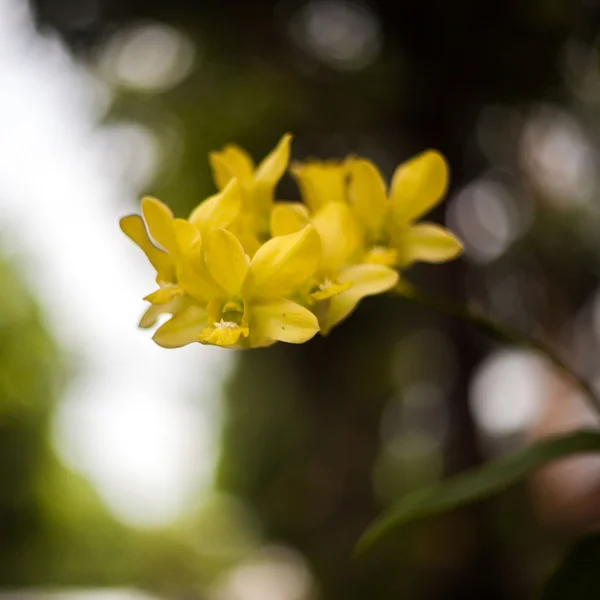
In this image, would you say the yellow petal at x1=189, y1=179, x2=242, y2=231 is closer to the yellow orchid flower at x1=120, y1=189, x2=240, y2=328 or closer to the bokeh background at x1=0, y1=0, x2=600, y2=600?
Result: the yellow orchid flower at x1=120, y1=189, x2=240, y2=328

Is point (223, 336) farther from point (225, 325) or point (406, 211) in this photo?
point (406, 211)

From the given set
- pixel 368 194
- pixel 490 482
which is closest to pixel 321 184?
pixel 368 194

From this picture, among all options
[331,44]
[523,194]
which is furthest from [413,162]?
[523,194]

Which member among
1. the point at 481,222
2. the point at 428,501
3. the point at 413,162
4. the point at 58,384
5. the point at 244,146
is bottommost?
the point at 428,501

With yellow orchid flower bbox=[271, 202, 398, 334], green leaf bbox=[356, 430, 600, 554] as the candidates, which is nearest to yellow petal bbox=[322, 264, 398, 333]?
yellow orchid flower bbox=[271, 202, 398, 334]

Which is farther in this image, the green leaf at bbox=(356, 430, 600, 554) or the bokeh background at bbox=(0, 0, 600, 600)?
the bokeh background at bbox=(0, 0, 600, 600)

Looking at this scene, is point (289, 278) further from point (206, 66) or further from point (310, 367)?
point (310, 367)

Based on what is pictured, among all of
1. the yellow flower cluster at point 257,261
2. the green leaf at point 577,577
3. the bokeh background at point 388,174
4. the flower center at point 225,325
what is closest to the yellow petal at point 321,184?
the yellow flower cluster at point 257,261
